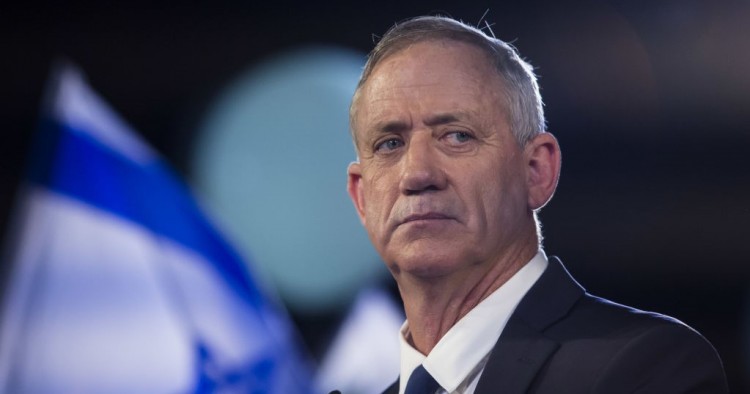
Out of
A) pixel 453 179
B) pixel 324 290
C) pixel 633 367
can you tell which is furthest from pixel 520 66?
pixel 324 290

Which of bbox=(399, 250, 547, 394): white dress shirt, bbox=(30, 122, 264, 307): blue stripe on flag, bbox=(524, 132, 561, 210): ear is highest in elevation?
bbox=(30, 122, 264, 307): blue stripe on flag

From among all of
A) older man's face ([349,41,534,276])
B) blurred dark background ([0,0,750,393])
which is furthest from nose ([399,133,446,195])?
blurred dark background ([0,0,750,393])

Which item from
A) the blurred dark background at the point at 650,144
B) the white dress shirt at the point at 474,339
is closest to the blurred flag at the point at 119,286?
the blurred dark background at the point at 650,144

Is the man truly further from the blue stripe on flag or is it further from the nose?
the blue stripe on flag

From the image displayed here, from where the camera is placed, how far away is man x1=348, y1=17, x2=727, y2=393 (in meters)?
1.88

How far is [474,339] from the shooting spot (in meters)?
1.91

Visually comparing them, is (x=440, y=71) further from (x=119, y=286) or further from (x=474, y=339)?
(x=119, y=286)

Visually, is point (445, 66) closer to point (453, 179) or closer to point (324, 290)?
point (453, 179)

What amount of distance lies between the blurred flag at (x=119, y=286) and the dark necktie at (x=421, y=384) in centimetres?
162

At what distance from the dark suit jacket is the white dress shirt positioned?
0.06 metres

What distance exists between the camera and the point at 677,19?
9.39 feet

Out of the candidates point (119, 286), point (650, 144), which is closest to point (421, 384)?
point (650, 144)

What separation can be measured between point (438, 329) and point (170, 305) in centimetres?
202

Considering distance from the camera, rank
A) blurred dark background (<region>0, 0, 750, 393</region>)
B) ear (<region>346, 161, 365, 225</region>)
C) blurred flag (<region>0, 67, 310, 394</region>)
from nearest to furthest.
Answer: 1. ear (<region>346, 161, 365, 225</region>)
2. blurred dark background (<region>0, 0, 750, 393</region>)
3. blurred flag (<region>0, 67, 310, 394</region>)
